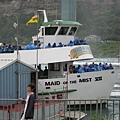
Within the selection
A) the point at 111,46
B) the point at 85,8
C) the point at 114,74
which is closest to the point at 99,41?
the point at 111,46

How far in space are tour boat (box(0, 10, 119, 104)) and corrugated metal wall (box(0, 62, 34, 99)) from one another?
2.93 m

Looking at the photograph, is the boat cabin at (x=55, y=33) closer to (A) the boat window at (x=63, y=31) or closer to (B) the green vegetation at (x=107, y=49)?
(A) the boat window at (x=63, y=31)

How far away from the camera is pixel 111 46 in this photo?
12619 cm

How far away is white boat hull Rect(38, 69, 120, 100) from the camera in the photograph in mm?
24844

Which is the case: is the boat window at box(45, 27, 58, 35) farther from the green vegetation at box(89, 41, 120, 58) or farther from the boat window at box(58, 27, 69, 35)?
the green vegetation at box(89, 41, 120, 58)

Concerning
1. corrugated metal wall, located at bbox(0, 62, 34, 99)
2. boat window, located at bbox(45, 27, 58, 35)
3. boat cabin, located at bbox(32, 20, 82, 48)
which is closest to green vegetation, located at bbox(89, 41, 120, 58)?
boat cabin, located at bbox(32, 20, 82, 48)

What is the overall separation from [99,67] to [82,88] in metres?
1.96

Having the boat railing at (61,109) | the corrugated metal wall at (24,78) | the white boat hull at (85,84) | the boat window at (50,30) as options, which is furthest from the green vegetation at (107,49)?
the boat railing at (61,109)

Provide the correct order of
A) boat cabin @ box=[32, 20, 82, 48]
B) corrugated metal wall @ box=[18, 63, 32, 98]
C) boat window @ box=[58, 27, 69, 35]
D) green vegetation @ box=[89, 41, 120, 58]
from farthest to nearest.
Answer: green vegetation @ box=[89, 41, 120, 58] → boat window @ box=[58, 27, 69, 35] → boat cabin @ box=[32, 20, 82, 48] → corrugated metal wall @ box=[18, 63, 32, 98]

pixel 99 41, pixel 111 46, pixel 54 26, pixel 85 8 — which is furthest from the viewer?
pixel 85 8

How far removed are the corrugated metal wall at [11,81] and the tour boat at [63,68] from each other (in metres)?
2.93

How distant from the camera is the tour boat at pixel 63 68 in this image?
81.5ft

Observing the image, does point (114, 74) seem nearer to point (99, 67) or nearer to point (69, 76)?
point (99, 67)

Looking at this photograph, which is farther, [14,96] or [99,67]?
[99,67]
